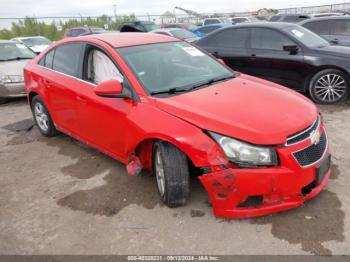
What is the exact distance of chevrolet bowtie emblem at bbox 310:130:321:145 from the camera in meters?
2.92

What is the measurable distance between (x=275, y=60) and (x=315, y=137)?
12.7ft

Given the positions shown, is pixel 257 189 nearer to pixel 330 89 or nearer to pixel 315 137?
pixel 315 137

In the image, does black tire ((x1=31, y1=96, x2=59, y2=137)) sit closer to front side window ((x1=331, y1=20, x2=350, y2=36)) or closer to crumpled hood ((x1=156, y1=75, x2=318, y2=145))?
crumpled hood ((x1=156, y1=75, x2=318, y2=145))

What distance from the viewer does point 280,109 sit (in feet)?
10.1

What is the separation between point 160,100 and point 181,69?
0.74 metres

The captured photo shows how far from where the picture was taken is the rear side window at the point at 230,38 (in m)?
7.06

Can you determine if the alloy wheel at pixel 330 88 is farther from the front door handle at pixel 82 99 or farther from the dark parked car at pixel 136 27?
the dark parked car at pixel 136 27

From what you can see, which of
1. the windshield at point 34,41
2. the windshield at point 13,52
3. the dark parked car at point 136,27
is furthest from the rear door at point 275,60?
the windshield at point 34,41

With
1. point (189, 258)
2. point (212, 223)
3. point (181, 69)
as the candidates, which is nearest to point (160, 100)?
point (181, 69)

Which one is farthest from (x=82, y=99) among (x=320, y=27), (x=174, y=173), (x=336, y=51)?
(x=320, y=27)

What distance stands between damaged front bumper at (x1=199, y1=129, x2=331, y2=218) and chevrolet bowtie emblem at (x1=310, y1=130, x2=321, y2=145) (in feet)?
0.28

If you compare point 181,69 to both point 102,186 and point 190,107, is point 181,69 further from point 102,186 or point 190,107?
point 102,186

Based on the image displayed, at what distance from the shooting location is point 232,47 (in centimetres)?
716

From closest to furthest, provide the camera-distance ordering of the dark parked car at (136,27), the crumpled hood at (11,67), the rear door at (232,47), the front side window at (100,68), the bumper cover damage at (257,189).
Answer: the bumper cover damage at (257,189), the front side window at (100,68), the rear door at (232,47), the crumpled hood at (11,67), the dark parked car at (136,27)
